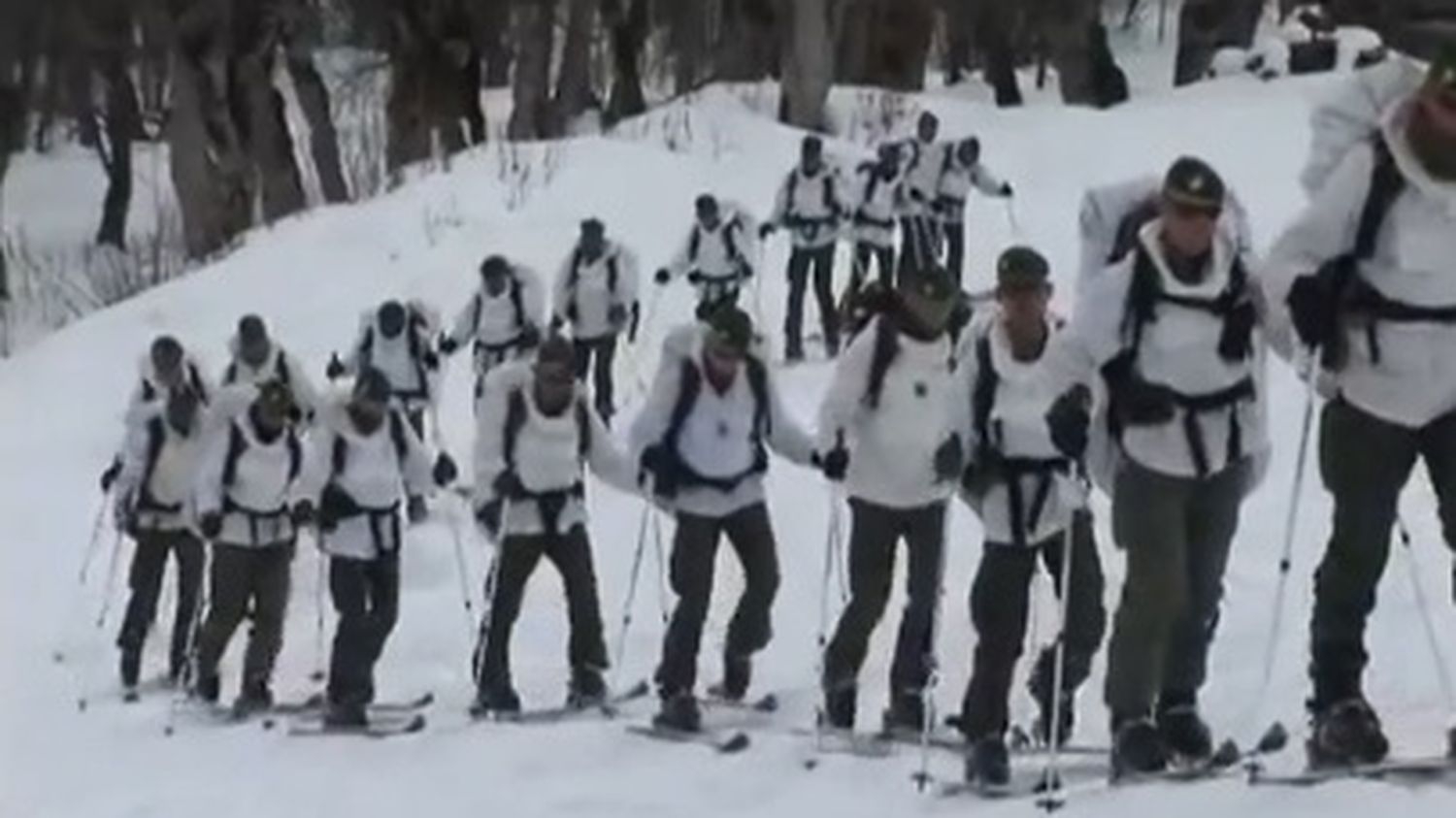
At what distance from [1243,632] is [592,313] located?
7.78m

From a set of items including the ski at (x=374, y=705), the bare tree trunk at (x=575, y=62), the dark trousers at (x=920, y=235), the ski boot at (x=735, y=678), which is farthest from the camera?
the bare tree trunk at (x=575, y=62)

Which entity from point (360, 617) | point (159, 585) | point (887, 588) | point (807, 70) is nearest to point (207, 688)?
point (159, 585)

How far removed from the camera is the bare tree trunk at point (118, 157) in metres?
43.5

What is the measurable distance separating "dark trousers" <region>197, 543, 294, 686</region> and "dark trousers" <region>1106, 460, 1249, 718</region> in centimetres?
682

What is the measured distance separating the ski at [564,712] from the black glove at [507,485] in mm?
→ 948

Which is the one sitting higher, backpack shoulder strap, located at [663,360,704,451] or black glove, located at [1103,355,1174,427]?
black glove, located at [1103,355,1174,427]

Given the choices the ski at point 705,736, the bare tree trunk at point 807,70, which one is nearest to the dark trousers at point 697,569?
the ski at point 705,736

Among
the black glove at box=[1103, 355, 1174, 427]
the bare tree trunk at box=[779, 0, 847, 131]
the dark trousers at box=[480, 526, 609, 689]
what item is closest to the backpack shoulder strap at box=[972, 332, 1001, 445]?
the black glove at box=[1103, 355, 1174, 427]

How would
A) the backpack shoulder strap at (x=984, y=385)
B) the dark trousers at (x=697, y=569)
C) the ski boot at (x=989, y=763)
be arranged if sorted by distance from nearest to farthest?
the ski boot at (x=989, y=763) → the backpack shoulder strap at (x=984, y=385) → the dark trousers at (x=697, y=569)

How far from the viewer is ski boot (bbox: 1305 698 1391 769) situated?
8.46 meters

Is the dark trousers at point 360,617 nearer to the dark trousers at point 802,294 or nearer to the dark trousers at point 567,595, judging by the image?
the dark trousers at point 567,595

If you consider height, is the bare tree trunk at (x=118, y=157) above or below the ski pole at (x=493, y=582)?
above

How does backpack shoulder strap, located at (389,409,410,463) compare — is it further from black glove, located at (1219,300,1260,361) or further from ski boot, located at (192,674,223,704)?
black glove, located at (1219,300,1260,361)

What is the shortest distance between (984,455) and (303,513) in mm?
5180
